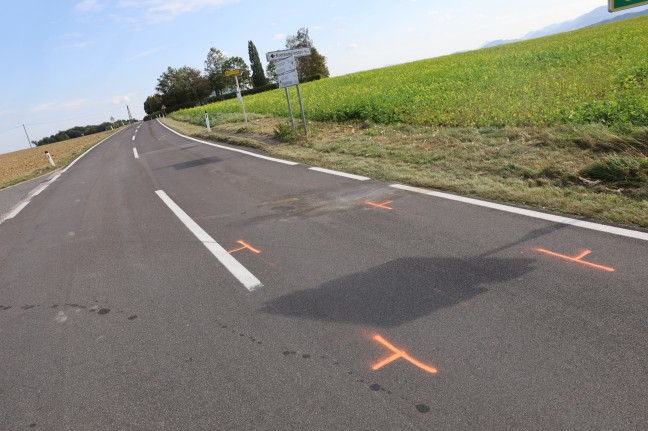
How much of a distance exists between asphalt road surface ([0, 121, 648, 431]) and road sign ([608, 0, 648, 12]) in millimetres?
2541

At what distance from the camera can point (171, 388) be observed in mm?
2633

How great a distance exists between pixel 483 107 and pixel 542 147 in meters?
4.50

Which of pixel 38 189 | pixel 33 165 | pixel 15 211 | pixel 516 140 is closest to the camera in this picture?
pixel 516 140

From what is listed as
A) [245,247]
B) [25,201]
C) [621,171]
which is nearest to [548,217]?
[621,171]

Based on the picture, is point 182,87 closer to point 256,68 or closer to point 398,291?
point 256,68

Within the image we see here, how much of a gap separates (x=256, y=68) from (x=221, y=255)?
9037 centimetres

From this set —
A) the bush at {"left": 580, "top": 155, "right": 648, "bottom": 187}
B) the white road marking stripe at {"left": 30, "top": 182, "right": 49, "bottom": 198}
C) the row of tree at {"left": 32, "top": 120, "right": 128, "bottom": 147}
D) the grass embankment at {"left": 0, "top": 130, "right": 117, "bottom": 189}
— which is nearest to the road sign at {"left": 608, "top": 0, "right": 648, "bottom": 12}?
the bush at {"left": 580, "top": 155, "right": 648, "bottom": 187}

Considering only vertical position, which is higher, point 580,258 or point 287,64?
point 287,64

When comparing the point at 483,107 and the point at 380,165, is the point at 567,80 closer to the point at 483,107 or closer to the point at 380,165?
the point at 483,107

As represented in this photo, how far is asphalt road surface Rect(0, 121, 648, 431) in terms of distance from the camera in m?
2.24

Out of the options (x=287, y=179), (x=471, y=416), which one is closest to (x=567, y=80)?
(x=287, y=179)

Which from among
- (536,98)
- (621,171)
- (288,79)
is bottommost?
(621,171)

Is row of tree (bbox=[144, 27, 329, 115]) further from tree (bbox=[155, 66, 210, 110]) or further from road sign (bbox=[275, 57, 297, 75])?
road sign (bbox=[275, 57, 297, 75])

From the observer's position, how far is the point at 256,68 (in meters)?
87.9
